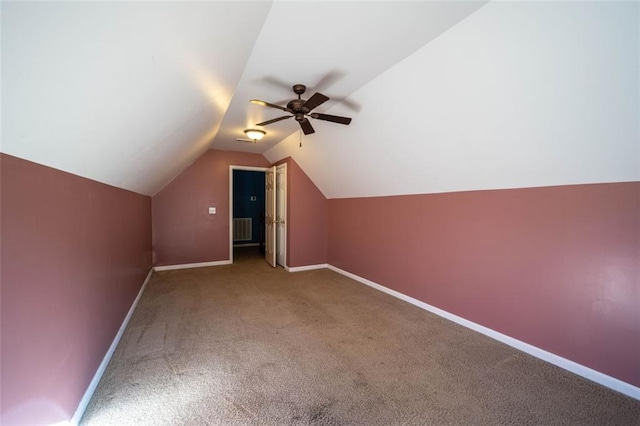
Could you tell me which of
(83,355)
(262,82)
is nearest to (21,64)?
(83,355)

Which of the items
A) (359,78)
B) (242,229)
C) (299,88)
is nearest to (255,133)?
(299,88)

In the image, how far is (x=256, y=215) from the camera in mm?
8102

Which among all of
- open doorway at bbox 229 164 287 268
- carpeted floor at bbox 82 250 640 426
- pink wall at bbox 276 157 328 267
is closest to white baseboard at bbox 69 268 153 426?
carpeted floor at bbox 82 250 640 426

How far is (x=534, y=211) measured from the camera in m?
2.30

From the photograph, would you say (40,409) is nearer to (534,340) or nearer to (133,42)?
(133,42)

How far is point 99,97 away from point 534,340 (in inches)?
139

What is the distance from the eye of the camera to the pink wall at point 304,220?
5008 mm

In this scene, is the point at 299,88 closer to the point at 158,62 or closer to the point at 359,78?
the point at 359,78

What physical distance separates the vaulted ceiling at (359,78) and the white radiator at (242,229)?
4.94 m

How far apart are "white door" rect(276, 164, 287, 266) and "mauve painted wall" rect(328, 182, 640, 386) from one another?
8.00ft

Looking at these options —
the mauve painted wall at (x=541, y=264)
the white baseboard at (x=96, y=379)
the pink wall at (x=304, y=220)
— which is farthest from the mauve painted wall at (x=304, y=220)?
the white baseboard at (x=96, y=379)

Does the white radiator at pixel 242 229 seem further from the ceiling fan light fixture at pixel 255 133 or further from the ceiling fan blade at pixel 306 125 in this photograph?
the ceiling fan blade at pixel 306 125

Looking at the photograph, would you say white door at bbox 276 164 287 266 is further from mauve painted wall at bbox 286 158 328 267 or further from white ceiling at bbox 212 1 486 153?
white ceiling at bbox 212 1 486 153

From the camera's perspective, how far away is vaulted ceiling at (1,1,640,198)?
38.9 inches
